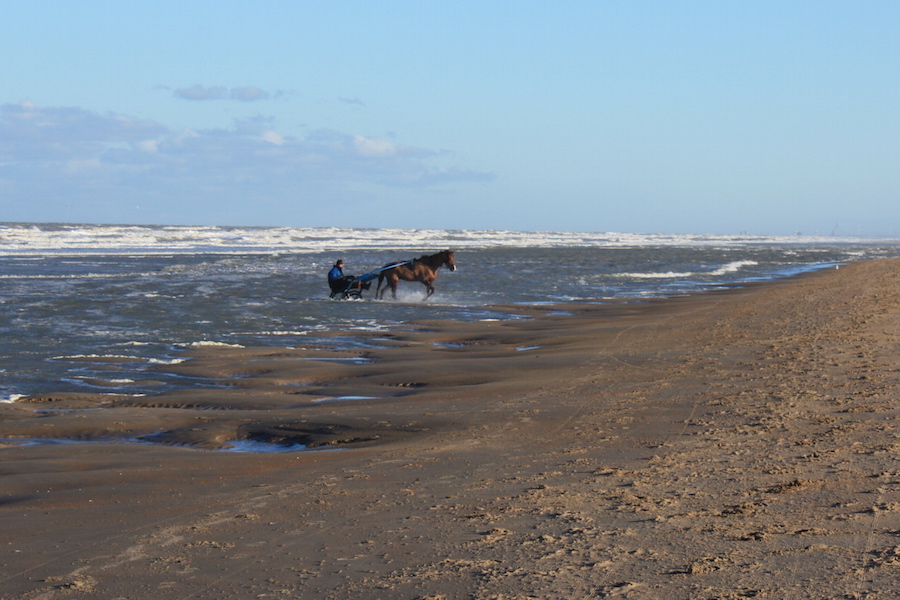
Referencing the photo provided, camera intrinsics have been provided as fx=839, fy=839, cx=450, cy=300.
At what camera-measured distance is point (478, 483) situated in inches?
213

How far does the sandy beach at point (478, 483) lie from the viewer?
3.83 m

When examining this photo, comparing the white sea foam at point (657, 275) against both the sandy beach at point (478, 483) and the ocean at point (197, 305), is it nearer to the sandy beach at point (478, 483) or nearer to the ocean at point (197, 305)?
the ocean at point (197, 305)

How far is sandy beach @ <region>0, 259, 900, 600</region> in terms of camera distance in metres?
3.83

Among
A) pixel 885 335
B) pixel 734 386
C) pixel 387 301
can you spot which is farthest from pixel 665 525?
pixel 387 301

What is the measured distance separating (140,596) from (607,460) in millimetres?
3311

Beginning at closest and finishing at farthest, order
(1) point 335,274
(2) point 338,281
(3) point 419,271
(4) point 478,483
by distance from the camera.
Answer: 1. (4) point 478,483
2. (2) point 338,281
3. (1) point 335,274
4. (3) point 419,271

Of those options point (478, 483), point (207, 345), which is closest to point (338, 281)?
point (207, 345)

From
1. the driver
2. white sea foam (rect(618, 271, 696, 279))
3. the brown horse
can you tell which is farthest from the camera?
white sea foam (rect(618, 271, 696, 279))

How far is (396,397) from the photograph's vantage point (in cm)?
912

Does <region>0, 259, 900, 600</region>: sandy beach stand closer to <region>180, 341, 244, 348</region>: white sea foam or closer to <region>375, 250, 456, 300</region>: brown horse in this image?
<region>180, 341, 244, 348</region>: white sea foam

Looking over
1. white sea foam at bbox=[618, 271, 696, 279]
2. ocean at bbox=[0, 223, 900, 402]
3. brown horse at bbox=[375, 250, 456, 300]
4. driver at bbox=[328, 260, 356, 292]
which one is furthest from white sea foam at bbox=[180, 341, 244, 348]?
white sea foam at bbox=[618, 271, 696, 279]

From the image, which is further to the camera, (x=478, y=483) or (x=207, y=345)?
(x=207, y=345)

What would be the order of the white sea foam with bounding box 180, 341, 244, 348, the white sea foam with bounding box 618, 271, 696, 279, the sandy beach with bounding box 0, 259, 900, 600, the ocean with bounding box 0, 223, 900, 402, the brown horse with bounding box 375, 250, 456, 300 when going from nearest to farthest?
the sandy beach with bounding box 0, 259, 900, 600, the ocean with bounding box 0, 223, 900, 402, the white sea foam with bounding box 180, 341, 244, 348, the brown horse with bounding box 375, 250, 456, 300, the white sea foam with bounding box 618, 271, 696, 279

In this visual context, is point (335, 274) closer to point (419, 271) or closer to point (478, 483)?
point (419, 271)
